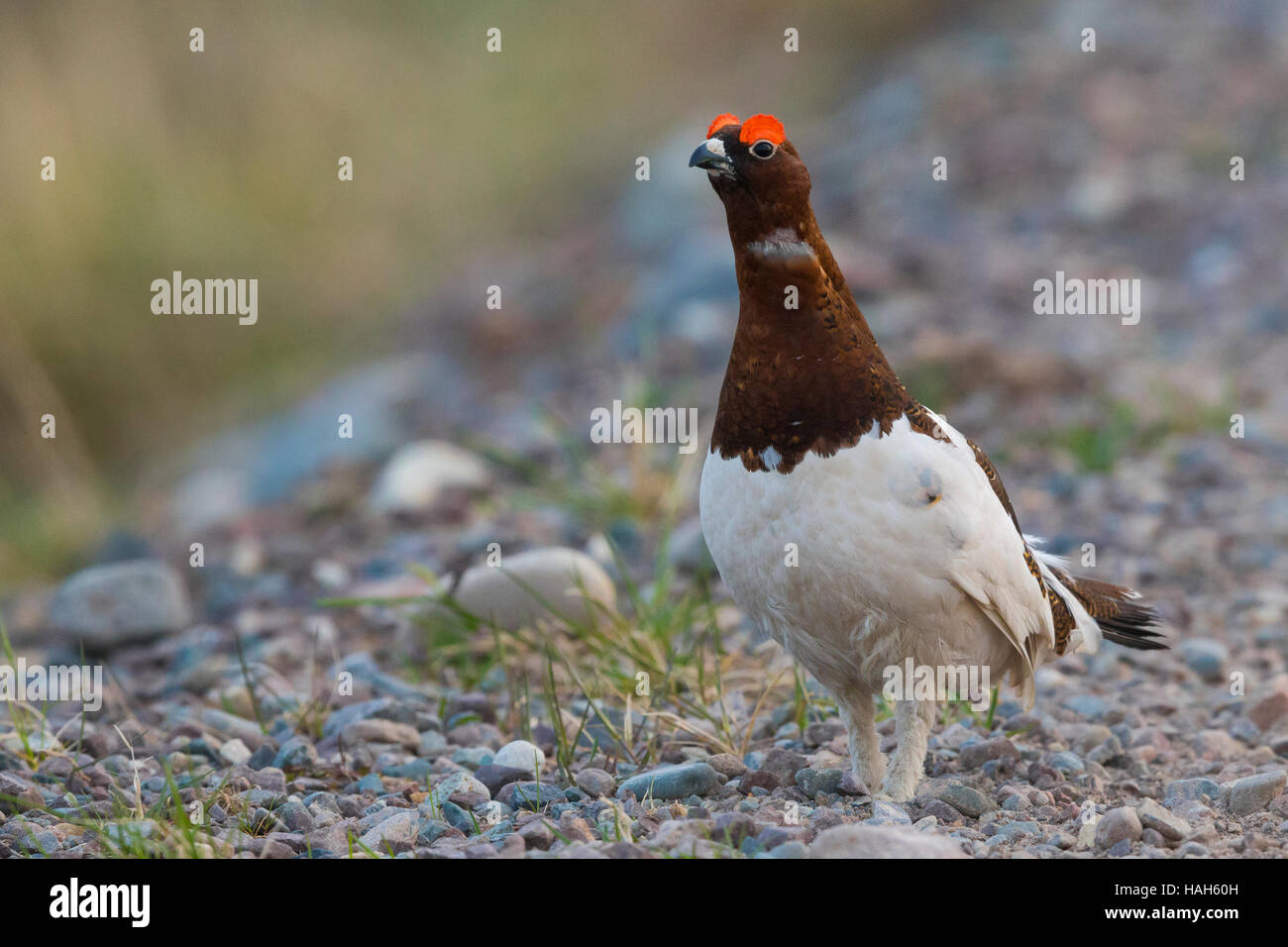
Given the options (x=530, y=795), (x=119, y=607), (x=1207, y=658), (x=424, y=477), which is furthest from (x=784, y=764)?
(x=424, y=477)

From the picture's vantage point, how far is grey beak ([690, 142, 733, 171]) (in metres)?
3.46

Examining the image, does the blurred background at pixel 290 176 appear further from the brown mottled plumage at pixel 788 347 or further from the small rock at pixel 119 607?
the brown mottled plumage at pixel 788 347

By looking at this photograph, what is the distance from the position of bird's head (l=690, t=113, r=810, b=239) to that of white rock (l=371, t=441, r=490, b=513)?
376cm

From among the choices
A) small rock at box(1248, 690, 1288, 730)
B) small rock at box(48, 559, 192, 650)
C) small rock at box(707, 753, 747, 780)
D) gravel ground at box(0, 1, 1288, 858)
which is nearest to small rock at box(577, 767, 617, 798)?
gravel ground at box(0, 1, 1288, 858)

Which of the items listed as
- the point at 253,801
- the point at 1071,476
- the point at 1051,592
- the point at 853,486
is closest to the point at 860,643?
the point at 853,486

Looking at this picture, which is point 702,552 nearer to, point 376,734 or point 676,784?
point 376,734

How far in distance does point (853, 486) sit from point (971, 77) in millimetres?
8801

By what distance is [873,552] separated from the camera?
11.1 ft

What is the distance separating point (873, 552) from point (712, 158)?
1.03m

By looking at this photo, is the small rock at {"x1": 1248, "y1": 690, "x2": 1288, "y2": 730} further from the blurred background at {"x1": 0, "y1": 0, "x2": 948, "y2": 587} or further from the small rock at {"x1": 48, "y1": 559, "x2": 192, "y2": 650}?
the blurred background at {"x1": 0, "y1": 0, "x2": 948, "y2": 587}
